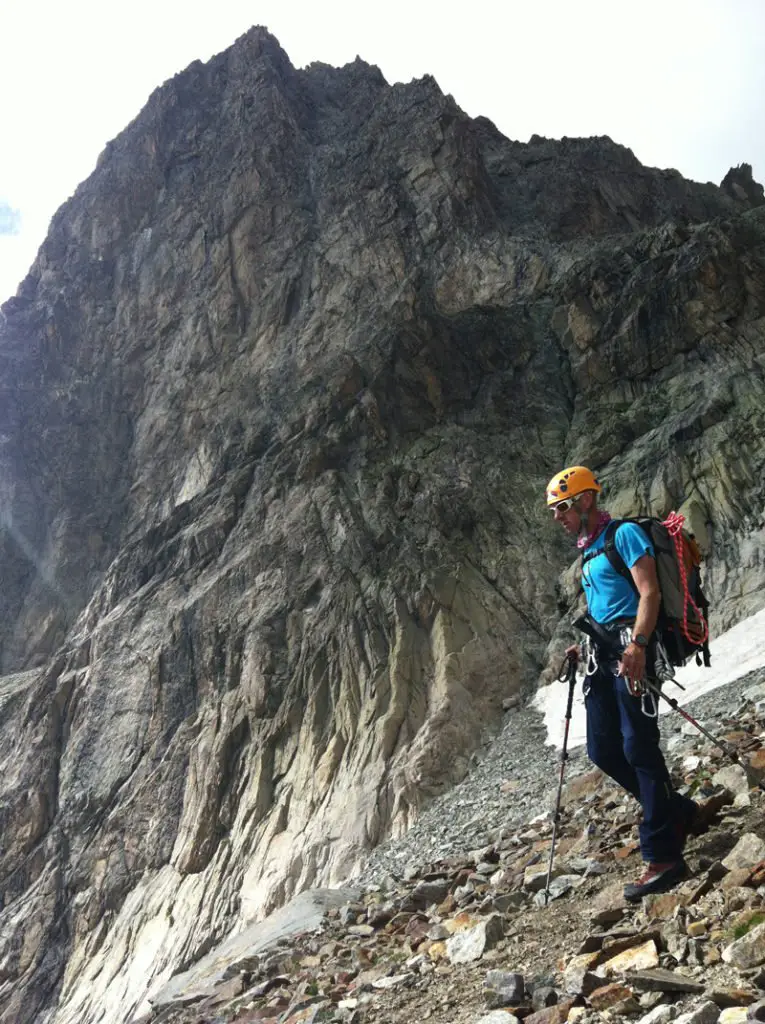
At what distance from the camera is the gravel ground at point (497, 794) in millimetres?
13312

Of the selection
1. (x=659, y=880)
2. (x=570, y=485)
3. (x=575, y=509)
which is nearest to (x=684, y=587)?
(x=575, y=509)

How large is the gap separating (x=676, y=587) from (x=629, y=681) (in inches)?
31.7

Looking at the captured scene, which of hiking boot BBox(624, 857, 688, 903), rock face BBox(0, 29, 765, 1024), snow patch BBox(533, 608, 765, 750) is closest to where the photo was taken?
hiking boot BBox(624, 857, 688, 903)

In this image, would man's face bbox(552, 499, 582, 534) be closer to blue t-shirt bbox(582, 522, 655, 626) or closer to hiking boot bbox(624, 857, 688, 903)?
blue t-shirt bbox(582, 522, 655, 626)

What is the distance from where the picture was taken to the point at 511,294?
137 ft

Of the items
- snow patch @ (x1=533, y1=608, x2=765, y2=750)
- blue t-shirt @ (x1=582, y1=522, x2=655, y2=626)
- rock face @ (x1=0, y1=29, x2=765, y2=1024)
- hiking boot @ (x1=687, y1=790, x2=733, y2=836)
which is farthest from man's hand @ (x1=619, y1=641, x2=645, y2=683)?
rock face @ (x1=0, y1=29, x2=765, y2=1024)

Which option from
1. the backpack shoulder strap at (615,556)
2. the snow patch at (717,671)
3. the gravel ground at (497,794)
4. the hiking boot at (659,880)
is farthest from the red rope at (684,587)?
the snow patch at (717,671)

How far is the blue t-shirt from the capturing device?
603cm

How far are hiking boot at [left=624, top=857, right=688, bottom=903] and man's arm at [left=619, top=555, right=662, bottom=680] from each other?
1302mm

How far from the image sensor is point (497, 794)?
52.5 feet

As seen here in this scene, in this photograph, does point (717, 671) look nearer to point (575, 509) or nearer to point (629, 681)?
point (575, 509)

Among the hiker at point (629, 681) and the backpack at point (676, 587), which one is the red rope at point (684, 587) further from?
the hiker at point (629, 681)

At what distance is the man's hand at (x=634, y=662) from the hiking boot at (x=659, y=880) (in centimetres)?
128

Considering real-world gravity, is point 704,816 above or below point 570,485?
below
